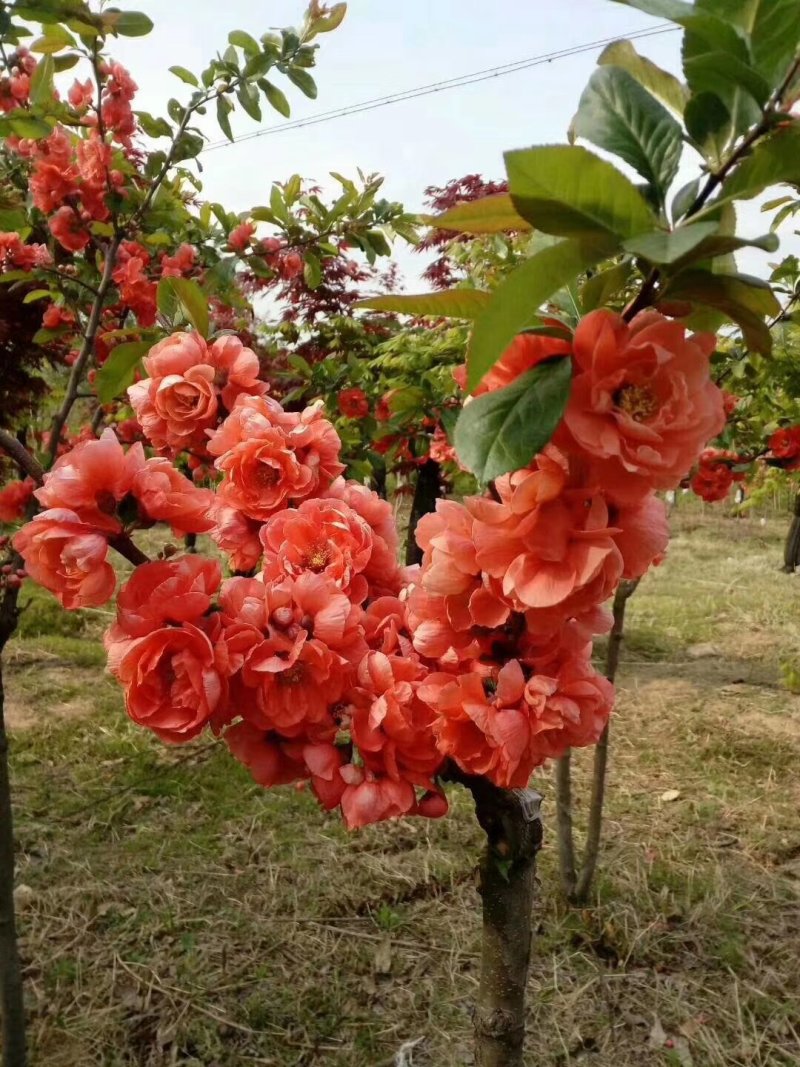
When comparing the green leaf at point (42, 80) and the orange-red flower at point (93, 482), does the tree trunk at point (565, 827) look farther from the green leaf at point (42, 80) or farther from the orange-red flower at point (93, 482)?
the green leaf at point (42, 80)

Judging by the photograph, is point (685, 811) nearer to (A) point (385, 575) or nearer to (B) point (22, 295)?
(A) point (385, 575)

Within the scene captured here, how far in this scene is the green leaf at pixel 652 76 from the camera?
1.82 ft

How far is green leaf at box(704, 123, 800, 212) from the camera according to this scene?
438 mm

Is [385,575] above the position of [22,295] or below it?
below

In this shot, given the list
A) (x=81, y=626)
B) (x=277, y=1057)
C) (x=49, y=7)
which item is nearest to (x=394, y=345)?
(x=49, y=7)

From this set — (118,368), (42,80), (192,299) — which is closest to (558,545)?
(192,299)

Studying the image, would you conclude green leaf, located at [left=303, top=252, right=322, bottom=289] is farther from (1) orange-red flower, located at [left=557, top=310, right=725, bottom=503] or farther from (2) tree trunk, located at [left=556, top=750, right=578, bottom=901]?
(1) orange-red flower, located at [left=557, top=310, right=725, bottom=503]

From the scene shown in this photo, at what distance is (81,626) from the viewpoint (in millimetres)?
5324

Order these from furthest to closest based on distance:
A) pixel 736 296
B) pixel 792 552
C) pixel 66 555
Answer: pixel 792 552 → pixel 66 555 → pixel 736 296

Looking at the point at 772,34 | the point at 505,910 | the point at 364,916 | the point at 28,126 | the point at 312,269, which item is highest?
the point at 28,126

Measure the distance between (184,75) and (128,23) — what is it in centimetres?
48

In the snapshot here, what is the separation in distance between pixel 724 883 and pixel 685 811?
18.4 inches

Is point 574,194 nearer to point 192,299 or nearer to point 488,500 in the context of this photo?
point 488,500

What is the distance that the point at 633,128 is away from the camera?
49 centimetres
